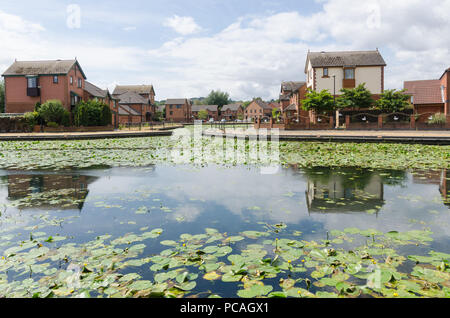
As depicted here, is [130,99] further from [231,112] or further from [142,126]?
[231,112]

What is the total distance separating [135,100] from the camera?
241ft

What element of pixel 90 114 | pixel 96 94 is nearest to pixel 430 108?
pixel 90 114

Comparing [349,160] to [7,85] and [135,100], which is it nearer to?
[7,85]

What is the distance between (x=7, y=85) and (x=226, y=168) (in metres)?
43.2

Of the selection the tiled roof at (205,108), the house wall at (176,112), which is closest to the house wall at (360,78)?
the house wall at (176,112)

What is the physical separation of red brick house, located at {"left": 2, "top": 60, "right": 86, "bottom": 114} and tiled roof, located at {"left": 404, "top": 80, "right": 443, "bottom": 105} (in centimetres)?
4497

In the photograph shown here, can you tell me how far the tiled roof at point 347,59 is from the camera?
4244 centimetres

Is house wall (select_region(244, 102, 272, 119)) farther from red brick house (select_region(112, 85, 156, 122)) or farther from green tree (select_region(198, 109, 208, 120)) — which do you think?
red brick house (select_region(112, 85, 156, 122))

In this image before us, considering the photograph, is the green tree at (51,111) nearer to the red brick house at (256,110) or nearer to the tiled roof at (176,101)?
the tiled roof at (176,101)

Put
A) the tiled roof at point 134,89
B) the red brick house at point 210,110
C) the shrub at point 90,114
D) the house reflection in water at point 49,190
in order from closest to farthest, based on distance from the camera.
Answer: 1. the house reflection in water at point 49,190
2. the shrub at point 90,114
3. the tiled roof at point 134,89
4. the red brick house at point 210,110

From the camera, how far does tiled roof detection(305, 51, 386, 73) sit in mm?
42438

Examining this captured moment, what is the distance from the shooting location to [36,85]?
1638 inches

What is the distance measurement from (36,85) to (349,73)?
4163 cm
